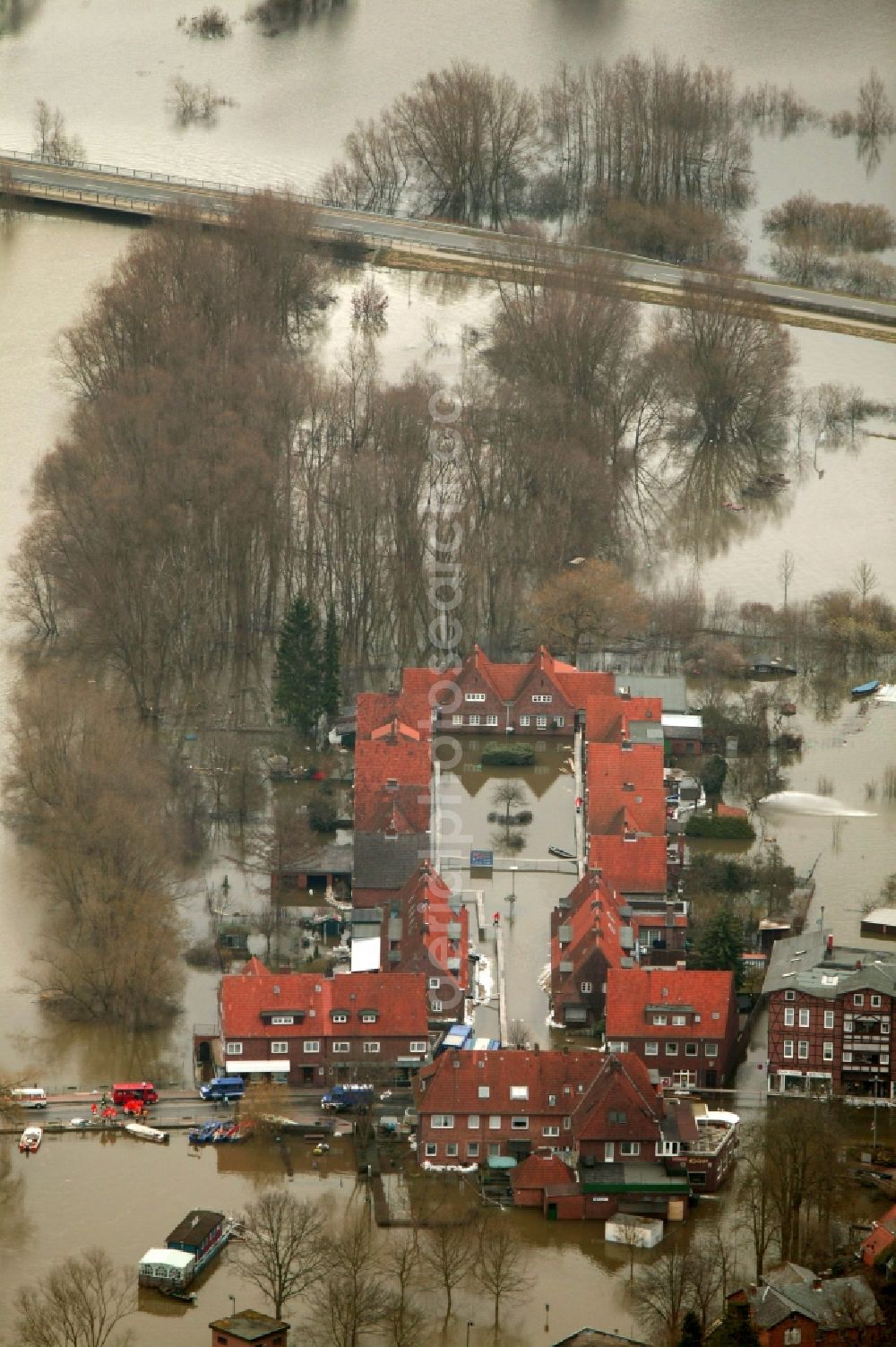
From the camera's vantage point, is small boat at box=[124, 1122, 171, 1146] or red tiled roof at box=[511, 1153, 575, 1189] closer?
red tiled roof at box=[511, 1153, 575, 1189]

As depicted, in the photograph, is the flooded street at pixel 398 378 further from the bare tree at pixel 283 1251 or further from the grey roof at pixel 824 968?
the grey roof at pixel 824 968

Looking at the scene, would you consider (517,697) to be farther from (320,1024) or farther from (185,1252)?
(185,1252)

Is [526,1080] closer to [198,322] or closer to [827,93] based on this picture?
[198,322]

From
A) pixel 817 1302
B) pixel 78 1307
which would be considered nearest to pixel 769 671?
pixel 817 1302

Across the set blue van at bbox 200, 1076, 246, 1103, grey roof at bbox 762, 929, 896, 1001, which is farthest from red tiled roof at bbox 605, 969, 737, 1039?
blue van at bbox 200, 1076, 246, 1103

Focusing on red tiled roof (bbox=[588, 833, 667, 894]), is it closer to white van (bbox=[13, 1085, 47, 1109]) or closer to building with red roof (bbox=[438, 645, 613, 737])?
building with red roof (bbox=[438, 645, 613, 737])

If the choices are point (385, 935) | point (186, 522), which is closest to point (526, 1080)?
point (385, 935)

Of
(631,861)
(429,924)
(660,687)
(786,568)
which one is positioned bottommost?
(429,924)

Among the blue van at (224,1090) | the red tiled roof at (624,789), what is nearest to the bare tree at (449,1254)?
the blue van at (224,1090)
